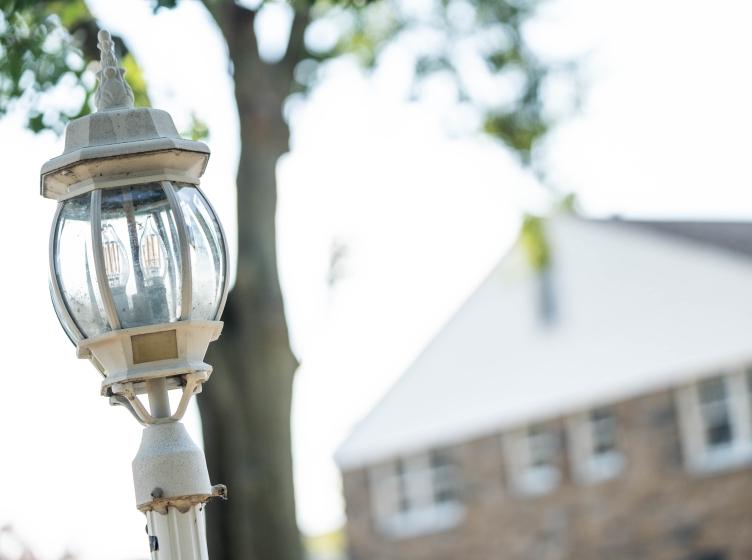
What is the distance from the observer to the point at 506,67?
14.8 metres

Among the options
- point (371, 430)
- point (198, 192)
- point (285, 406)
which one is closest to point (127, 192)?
point (198, 192)

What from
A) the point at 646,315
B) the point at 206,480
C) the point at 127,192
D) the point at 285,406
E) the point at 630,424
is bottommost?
the point at 206,480

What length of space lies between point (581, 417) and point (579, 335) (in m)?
1.48

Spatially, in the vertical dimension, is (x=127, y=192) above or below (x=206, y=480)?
above

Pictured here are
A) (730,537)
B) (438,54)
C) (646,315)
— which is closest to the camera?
(438,54)

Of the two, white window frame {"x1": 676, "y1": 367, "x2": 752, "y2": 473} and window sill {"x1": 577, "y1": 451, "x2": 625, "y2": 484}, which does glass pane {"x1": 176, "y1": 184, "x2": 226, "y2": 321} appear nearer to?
white window frame {"x1": 676, "y1": 367, "x2": 752, "y2": 473}

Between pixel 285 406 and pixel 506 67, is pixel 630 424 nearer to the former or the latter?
pixel 506 67

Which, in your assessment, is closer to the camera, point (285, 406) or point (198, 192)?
point (198, 192)

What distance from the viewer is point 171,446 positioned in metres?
4.08

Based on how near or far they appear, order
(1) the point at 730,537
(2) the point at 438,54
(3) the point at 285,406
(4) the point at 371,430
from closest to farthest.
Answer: (3) the point at 285,406, (2) the point at 438,54, (1) the point at 730,537, (4) the point at 371,430

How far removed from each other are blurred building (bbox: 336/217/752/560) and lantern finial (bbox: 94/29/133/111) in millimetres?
23686

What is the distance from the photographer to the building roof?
28.7 m

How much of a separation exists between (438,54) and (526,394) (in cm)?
1729

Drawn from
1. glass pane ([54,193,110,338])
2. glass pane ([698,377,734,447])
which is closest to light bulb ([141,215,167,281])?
glass pane ([54,193,110,338])
